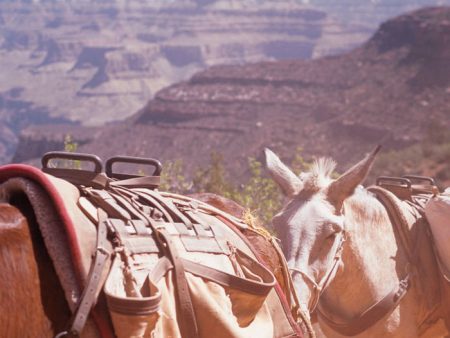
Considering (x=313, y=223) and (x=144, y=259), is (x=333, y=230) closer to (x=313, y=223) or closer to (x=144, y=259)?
(x=313, y=223)

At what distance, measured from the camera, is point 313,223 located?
4.66 metres

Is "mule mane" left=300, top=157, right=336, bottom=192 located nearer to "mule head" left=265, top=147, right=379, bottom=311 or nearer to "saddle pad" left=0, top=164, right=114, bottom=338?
"mule head" left=265, top=147, right=379, bottom=311

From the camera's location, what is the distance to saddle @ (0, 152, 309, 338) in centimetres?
287

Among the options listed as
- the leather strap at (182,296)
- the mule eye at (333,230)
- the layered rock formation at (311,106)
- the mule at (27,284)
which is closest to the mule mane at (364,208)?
the mule eye at (333,230)

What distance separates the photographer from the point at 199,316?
10.7 feet

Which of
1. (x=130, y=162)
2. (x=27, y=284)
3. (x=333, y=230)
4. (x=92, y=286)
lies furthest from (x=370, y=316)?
(x=27, y=284)

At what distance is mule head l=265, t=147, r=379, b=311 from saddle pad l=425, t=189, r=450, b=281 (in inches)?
34.9

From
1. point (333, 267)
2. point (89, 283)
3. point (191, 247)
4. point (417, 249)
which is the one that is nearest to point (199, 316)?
point (191, 247)

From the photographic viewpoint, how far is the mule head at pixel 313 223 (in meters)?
4.52

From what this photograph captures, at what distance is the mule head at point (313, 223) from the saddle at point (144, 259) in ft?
1.98

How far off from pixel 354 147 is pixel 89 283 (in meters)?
56.7

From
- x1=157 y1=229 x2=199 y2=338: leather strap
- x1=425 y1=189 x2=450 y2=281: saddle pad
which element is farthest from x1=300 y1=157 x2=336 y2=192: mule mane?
x1=157 y1=229 x2=199 y2=338: leather strap

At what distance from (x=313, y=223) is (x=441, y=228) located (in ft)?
4.03

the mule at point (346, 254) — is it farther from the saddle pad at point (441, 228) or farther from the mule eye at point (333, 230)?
the saddle pad at point (441, 228)
